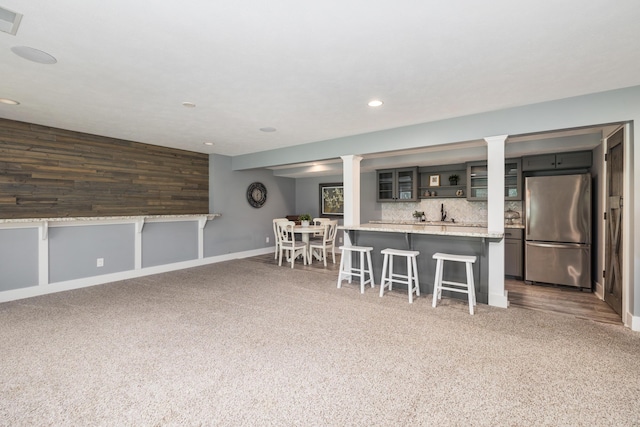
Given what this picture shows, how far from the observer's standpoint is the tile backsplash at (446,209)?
5906 mm

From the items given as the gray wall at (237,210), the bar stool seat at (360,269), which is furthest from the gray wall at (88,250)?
the bar stool seat at (360,269)

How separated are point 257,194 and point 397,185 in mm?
3298

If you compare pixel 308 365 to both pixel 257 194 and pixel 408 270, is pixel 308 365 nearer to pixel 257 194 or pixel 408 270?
pixel 408 270

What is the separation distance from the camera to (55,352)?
97.8 inches

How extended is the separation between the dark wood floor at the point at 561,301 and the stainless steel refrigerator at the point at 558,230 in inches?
8.0

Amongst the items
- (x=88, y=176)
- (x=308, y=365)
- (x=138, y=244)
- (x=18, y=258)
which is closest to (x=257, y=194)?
(x=138, y=244)

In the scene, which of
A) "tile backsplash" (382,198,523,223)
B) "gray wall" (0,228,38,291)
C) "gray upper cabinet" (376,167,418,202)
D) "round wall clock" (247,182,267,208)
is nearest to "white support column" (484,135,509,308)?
"tile backsplash" (382,198,523,223)

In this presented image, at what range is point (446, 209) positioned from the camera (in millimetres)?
6340

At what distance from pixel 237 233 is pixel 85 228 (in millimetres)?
2884

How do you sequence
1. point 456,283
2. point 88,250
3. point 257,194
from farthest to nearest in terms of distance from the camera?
1. point 257,194
2. point 88,250
3. point 456,283

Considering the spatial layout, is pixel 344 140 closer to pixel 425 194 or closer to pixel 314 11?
pixel 425 194

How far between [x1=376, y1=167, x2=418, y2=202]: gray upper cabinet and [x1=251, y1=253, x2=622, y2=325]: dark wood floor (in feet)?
8.20

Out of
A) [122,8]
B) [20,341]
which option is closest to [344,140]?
[122,8]

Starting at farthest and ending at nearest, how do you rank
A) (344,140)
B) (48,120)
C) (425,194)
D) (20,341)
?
(425,194) < (344,140) < (48,120) < (20,341)
